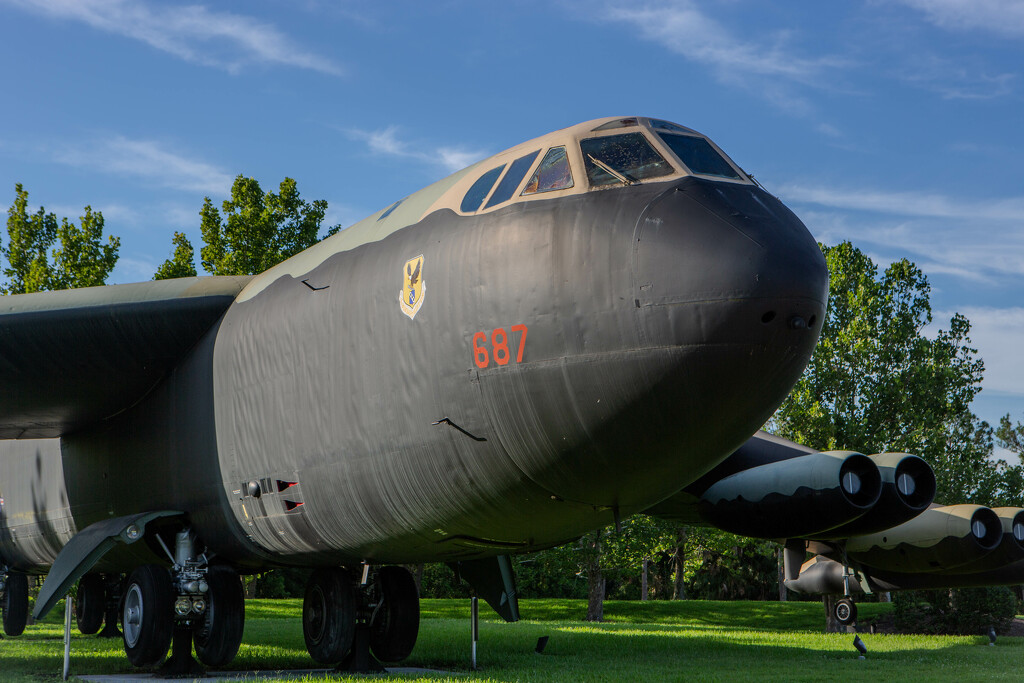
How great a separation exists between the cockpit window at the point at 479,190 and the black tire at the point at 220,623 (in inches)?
204

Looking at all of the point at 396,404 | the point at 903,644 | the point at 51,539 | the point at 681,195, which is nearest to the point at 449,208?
the point at 396,404

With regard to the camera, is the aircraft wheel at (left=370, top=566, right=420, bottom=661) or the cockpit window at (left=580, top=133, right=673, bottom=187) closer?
the cockpit window at (left=580, top=133, right=673, bottom=187)

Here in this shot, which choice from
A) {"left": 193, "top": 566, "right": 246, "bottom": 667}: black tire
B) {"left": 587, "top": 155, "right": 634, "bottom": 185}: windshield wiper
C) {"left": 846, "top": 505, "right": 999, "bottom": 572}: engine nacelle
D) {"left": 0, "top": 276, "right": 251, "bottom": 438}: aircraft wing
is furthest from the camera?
{"left": 846, "top": 505, "right": 999, "bottom": 572}: engine nacelle

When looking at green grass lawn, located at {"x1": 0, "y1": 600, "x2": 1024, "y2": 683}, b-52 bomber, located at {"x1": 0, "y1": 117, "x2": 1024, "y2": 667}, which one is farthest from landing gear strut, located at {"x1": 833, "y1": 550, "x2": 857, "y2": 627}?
green grass lawn, located at {"x1": 0, "y1": 600, "x2": 1024, "y2": 683}

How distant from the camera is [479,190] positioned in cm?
673

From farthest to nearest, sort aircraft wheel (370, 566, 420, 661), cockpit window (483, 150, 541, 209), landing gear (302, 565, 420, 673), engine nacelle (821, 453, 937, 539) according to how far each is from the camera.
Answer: aircraft wheel (370, 566, 420, 661), engine nacelle (821, 453, 937, 539), landing gear (302, 565, 420, 673), cockpit window (483, 150, 541, 209)

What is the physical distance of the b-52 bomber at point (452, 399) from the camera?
536 centimetres

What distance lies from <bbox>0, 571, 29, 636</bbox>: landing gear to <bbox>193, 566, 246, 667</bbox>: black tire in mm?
8509

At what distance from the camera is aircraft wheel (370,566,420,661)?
399 inches

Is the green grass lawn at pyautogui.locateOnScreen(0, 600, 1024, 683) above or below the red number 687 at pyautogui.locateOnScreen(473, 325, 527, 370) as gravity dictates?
below

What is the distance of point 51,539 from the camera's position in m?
12.5

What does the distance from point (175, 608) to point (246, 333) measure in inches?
→ 114

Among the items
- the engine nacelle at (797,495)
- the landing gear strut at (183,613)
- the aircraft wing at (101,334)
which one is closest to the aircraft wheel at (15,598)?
the aircraft wing at (101,334)

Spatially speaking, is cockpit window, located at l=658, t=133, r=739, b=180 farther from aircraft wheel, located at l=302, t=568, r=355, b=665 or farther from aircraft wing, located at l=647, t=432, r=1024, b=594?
aircraft wheel, located at l=302, t=568, r=355, b=665
